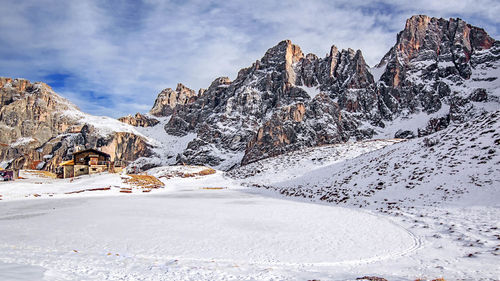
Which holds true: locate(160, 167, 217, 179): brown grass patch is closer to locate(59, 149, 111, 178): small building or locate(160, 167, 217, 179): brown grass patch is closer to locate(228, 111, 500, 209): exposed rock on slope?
locate(59, 149, 111, 178): small building

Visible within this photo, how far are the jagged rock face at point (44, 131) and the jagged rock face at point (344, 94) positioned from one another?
50626mm

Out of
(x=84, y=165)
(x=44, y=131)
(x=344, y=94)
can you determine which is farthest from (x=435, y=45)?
(x=44, y=131)

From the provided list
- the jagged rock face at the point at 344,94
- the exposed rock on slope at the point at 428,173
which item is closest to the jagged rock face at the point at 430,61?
the jagged rock face at the point at 344,94

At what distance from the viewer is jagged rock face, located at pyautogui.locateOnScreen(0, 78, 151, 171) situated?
138 metres

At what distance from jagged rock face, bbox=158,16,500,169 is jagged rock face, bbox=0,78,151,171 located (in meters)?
50.6

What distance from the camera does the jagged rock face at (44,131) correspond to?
138 metres

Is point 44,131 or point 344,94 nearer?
point 344,94

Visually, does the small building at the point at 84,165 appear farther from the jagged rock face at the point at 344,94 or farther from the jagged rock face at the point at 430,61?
the jagged rock face at the point at 430,61

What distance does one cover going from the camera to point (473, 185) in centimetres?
1437

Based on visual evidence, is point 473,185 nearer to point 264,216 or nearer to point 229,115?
point 264,216

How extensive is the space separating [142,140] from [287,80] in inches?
3837

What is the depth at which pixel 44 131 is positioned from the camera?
15738cm

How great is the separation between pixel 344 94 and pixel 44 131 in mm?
173666

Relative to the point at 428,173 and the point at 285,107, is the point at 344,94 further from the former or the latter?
the point at 428,173
